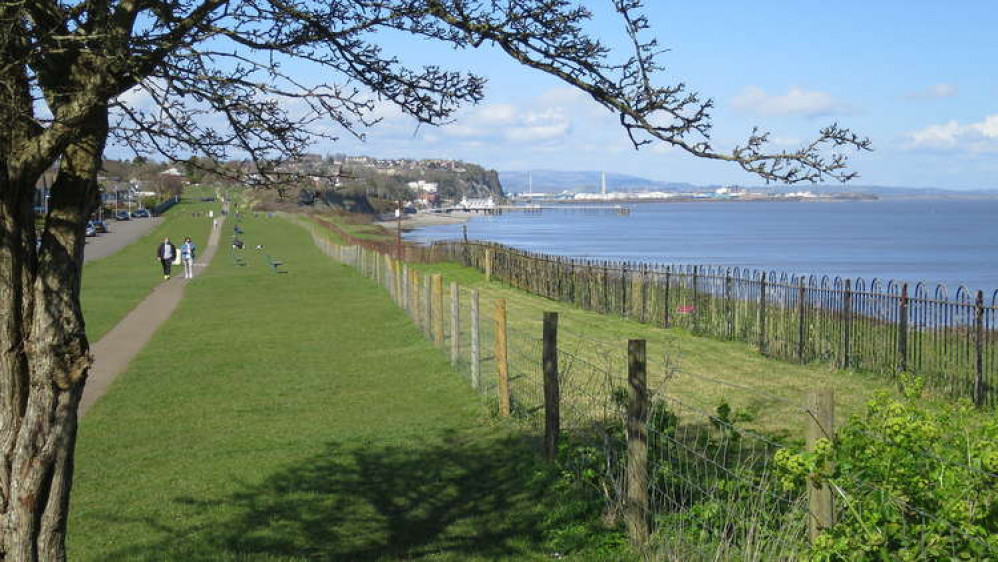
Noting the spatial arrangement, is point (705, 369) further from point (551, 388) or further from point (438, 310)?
point (551, 388)

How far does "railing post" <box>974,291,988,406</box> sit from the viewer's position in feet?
43.4

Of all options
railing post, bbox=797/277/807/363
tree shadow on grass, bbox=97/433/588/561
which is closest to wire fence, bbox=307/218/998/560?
tree shadow on grass, bbox=97/433/588/561

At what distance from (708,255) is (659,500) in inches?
2768

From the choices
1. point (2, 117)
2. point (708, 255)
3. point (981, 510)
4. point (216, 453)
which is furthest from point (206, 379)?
point (708, 255)

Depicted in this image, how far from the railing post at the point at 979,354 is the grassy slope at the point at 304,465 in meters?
6.09

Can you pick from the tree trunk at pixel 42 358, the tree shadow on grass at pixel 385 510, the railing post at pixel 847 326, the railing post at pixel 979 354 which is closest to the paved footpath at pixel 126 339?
the tree shadow on grass at pixel 385 510

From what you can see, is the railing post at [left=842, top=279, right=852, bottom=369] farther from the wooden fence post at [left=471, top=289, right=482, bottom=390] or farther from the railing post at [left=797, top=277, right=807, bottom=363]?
the wooden fence post at [left=471, top=289, right=482, bottom=390]

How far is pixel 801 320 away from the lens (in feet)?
58.2

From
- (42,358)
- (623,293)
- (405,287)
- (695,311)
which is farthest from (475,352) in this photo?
(623,293)

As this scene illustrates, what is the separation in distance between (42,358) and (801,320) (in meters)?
14.5

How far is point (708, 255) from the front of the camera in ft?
250

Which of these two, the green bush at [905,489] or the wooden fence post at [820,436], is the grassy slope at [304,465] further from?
the green bush at [905,489]

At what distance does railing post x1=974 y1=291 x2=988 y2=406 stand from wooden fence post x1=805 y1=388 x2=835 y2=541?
9.52 meters

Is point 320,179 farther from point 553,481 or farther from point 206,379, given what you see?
point 206,379
